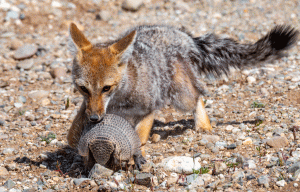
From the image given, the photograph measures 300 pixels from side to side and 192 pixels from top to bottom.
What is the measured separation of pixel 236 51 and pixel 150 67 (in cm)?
157

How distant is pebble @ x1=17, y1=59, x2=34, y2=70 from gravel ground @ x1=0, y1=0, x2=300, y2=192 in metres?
0.02

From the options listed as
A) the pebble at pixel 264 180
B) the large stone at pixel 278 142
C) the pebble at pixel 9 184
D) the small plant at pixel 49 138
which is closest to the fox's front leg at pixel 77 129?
the small plant at pixel 49 138

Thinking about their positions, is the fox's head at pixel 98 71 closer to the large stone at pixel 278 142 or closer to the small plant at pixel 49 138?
the small plant at pixel 49 138

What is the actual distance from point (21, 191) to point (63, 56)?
5.22m

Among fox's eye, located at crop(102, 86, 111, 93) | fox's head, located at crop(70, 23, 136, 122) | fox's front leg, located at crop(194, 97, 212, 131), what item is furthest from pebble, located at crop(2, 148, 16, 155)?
fox's front leg, located at crop(194, 97, 212, 131)

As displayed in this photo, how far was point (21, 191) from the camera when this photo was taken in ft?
15.5

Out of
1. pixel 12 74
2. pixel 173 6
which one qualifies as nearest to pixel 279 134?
pixel 12 74

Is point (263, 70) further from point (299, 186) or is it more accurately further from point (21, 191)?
point (21, 191)

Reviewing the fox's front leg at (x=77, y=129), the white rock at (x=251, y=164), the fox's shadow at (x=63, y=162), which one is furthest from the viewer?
the fox's front leg at (x=77, y=129)

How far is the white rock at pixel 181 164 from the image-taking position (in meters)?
5.00

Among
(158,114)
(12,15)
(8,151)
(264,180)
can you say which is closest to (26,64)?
(12,15)

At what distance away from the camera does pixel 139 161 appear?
17.0 feet

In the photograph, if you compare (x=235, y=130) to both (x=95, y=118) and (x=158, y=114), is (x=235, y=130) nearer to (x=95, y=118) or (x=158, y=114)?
(x=158, y=114)

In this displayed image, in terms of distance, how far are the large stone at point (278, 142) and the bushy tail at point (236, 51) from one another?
4.88ft
